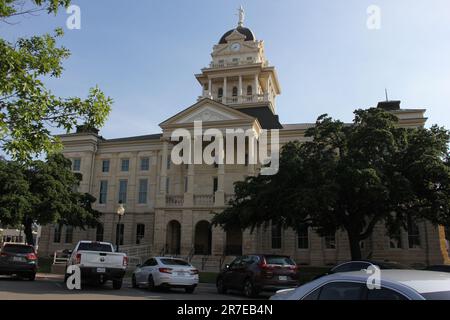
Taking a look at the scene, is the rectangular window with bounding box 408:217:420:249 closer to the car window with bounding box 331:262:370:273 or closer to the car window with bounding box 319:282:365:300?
the car window with bounding box 331:262:370:273

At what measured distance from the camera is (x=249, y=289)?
52.7 feet

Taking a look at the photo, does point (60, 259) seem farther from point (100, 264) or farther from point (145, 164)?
point (145, 164)

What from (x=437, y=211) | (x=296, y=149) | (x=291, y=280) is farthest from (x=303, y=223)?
(x=291, y=280)

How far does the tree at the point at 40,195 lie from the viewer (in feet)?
109

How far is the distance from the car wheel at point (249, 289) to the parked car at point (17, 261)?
1059 cm

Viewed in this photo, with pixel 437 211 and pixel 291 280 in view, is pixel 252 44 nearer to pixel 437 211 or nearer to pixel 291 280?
pixel 437 211

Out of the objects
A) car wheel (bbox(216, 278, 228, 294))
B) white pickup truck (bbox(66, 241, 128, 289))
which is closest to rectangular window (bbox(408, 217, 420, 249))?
car wheel (bbox(216, 278, 228, 294))

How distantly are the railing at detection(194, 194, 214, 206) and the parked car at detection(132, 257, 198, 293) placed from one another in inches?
888

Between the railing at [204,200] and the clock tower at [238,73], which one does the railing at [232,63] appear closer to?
the clock tower at [238,73]

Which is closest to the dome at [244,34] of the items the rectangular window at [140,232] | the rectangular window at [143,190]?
the rectangular window at [143,190]

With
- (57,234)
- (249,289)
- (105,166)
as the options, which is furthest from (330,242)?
(57,234)

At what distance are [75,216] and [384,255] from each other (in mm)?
28083

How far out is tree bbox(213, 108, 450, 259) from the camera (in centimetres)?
2259

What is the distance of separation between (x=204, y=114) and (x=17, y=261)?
2546 centimetres
